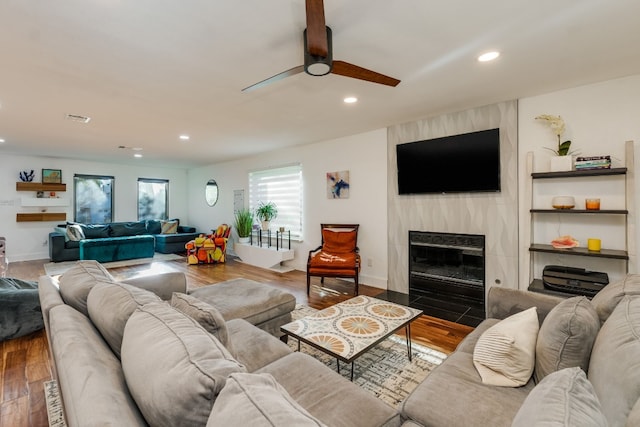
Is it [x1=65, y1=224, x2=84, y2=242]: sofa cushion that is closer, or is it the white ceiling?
the white ceiling

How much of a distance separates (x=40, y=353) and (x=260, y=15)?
3.15 meters

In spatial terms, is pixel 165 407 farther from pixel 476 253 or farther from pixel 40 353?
pixel 476 253

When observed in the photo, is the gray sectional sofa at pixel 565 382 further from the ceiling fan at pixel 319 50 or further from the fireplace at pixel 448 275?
the fireplace at pixel 448 275

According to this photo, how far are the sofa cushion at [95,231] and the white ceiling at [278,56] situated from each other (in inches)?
123

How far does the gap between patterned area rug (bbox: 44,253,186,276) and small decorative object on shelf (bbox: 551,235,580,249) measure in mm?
6865

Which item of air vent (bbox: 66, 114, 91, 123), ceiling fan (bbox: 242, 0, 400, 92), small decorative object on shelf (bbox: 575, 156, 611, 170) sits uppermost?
air vent (bbox: 66, 114, 91, 123)

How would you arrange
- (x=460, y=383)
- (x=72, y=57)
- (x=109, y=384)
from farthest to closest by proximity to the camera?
1. (x=72, y=57)
2. (x=460, y=383)
3. (x=109, y=384)

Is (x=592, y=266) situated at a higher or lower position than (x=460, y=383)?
higher

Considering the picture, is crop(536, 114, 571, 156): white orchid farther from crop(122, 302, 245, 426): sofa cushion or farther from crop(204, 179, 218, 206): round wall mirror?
crop(204, 179, 218, 206): round wall mirror

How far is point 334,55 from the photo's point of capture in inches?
88.4

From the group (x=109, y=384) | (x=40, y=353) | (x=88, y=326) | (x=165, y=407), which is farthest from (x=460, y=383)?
(x=40, y=353)

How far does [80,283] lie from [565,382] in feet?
6.76

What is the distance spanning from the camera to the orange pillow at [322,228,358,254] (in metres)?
4.55

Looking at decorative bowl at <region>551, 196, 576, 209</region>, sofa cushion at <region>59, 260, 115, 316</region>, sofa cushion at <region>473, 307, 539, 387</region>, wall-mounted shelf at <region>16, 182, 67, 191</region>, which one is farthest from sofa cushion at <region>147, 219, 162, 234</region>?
decorative bowl at <region>551, 196, 576, 209</region>
